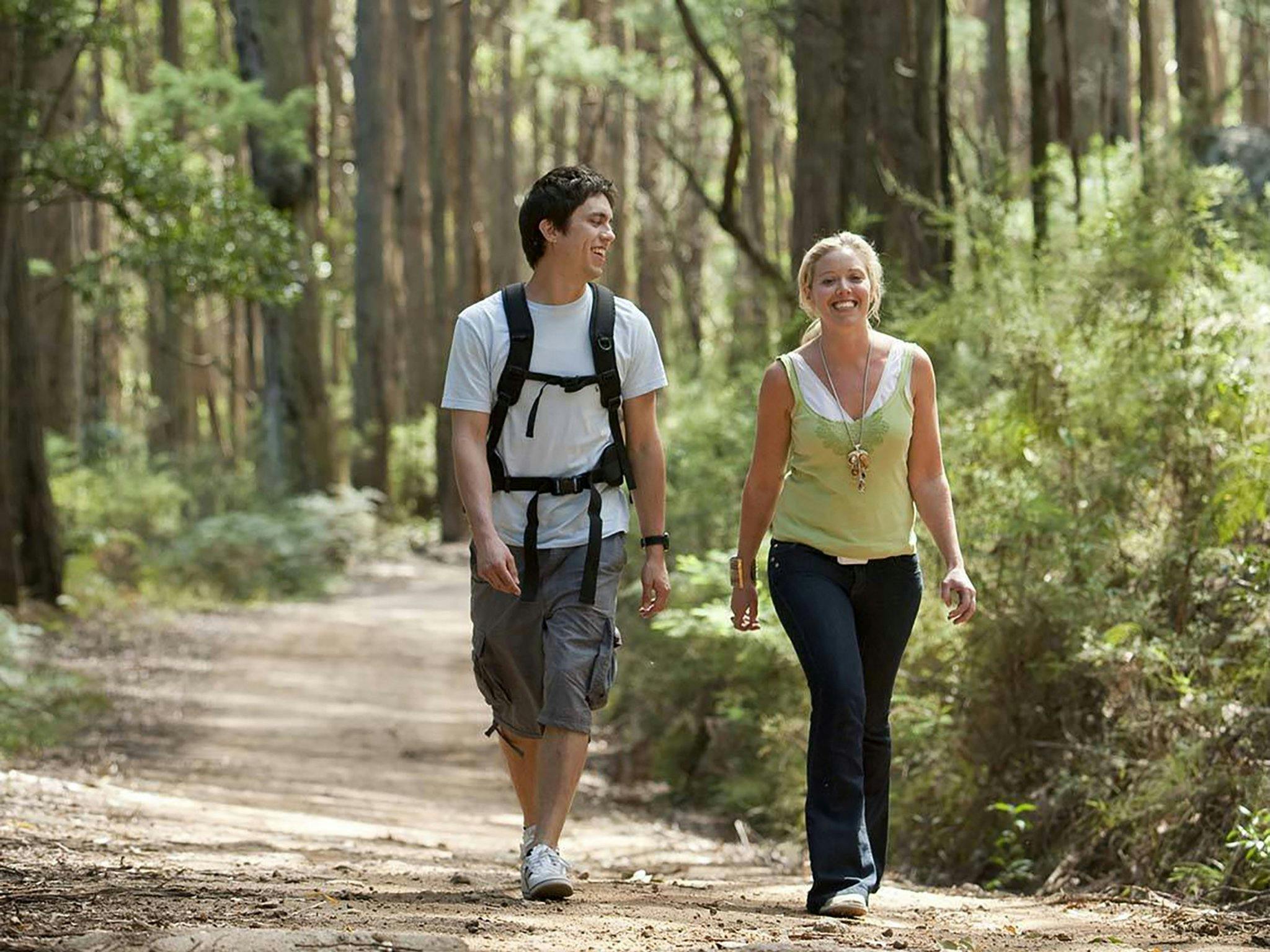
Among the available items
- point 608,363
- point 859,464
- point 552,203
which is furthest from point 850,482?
point 552,203

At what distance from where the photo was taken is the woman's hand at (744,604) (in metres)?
5.48

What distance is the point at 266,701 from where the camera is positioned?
13.9 m

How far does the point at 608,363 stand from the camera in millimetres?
5328

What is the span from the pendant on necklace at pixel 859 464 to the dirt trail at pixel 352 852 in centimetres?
129

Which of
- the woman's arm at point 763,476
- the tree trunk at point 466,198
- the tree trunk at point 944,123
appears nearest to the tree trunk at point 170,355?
the tree trunk at point 466,198

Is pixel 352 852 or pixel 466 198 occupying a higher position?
pixel 466 198

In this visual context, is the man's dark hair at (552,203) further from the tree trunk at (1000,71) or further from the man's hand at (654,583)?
the tree trunk at (1000,71)

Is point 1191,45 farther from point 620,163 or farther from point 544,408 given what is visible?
point 620,163

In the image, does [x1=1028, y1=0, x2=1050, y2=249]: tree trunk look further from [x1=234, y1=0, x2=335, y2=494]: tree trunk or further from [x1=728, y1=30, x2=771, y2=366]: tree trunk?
[x1=728, y1=30, x2=771, y2=366]: tree trunk

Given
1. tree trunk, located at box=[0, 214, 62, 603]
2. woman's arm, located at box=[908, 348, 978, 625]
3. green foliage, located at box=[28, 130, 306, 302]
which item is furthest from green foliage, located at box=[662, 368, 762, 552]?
tree trunk, located at box=[0, 214, 62, 603]

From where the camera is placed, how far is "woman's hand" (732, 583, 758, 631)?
18.0ft

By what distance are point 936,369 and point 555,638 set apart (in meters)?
4.54

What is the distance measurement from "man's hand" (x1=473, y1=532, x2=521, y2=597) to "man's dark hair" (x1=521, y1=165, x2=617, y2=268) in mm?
907

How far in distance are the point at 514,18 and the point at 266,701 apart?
26432 mm
